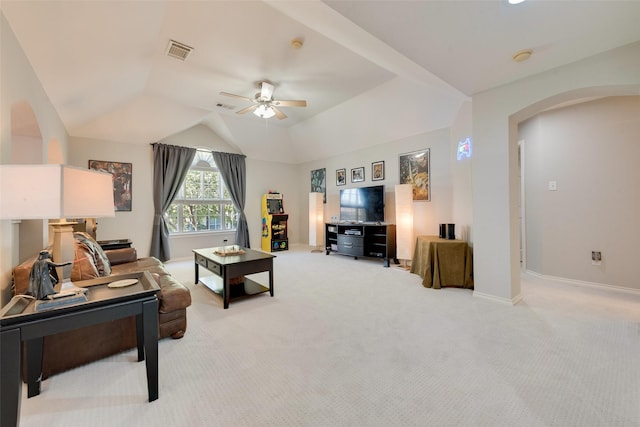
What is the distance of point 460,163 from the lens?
4.09 meters

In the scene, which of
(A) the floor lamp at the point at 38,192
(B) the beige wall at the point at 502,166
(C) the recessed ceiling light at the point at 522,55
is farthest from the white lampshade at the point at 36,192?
(B) the beige wall at the point at 502,166

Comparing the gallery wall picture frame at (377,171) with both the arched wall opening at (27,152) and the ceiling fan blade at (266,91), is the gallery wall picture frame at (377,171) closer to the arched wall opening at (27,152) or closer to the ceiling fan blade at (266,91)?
the ceiling fan blade at (266,91)

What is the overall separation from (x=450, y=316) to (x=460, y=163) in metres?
2.48

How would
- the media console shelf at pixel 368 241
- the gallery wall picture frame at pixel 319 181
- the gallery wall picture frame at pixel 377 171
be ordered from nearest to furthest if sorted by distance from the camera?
the media console shelf at pixel 368 241 → the gallery wall picture frame at pixel 377 171 → the gallery wall picture frame at pixel 319 181

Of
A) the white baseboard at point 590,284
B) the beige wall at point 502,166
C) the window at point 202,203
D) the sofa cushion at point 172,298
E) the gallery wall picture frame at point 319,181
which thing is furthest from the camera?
the gallery wall picture frame at point 319,181

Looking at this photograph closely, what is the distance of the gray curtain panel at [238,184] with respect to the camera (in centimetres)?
641

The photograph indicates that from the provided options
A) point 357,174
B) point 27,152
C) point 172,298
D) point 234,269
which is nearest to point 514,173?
point 234,269

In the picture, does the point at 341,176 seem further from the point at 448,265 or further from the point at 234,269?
the point at 234,269

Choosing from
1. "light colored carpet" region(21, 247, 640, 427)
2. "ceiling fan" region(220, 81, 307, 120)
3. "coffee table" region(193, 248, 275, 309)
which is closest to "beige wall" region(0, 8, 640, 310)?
"light colored carpet" region(21, 247, 640, 427)

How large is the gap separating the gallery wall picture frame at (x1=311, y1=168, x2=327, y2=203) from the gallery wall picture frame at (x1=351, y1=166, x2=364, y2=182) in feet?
3.12

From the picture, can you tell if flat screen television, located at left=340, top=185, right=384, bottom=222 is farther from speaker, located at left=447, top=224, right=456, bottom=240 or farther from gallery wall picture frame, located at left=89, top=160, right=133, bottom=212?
gallery wall picture frame, located at left=89, top=160, right=133, bottom=212

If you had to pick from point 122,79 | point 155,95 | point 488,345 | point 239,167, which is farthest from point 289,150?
point 488,345

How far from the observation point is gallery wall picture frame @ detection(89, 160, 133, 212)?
4992 mm

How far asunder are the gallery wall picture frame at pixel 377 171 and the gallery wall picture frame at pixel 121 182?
16.5ft
